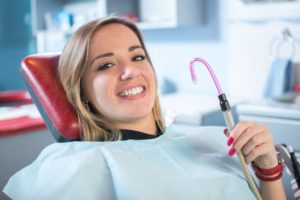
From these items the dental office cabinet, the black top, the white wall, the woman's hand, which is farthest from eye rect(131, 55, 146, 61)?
the white wall

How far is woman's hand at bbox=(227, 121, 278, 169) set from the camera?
100cm

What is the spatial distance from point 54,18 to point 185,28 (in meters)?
1.28

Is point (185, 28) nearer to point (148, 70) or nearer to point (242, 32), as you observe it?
point (242, 32)

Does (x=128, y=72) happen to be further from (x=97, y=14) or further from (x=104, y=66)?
(x=97, y=14)

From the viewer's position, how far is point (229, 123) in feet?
3.29

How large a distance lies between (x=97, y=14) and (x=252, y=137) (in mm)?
2206

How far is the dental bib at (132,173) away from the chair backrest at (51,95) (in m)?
0.05

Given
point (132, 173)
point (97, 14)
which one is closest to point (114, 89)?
point (132, 173)

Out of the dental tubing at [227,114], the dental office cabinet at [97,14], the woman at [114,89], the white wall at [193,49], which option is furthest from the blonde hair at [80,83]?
the white wall at [193,49]

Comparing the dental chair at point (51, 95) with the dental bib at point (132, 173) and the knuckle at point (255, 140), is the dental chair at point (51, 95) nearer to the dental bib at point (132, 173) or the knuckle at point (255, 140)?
the dental bib at point (132, 173)

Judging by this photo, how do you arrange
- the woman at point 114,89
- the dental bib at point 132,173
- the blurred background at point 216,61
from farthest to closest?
the blurred background at point 216,61
the woman at point 114,89
the dental bib at point 132,173

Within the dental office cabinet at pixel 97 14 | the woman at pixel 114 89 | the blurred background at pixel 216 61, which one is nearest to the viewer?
the woman at pixel 114 89

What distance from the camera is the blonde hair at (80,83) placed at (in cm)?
115

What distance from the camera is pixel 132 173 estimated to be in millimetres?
1006
